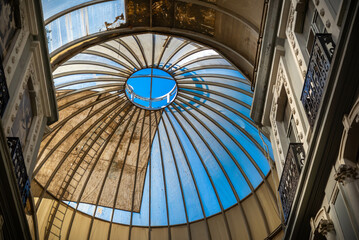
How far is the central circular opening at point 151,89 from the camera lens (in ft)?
56.9

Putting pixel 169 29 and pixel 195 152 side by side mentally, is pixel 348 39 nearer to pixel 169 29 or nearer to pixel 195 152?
pixel 169 29

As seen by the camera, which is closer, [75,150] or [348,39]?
[348,39]

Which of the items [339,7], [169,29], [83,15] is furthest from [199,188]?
[339,7]

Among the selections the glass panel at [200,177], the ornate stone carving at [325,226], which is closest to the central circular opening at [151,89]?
the glass panel at [200,177]

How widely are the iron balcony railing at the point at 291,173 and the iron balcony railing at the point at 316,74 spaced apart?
0.88 metres

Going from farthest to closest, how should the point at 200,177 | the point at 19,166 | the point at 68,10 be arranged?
1. the point at 200,177
2. the point at 68,10
3. the point at 19,166

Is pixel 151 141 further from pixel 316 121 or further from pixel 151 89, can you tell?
pixel 316 121

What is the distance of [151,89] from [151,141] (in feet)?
7.80

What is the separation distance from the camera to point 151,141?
18188 millimetres

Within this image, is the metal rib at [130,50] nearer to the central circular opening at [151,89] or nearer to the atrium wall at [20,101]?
the central circular opening at [151,89]

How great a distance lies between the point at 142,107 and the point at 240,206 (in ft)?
20.0

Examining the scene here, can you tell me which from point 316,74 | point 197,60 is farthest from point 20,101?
point 197,60

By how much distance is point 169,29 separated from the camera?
13.5 m

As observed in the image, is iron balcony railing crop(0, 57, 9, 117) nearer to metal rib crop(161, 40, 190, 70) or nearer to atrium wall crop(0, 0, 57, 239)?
atrium wall crop(0, 0, 57, 239)
